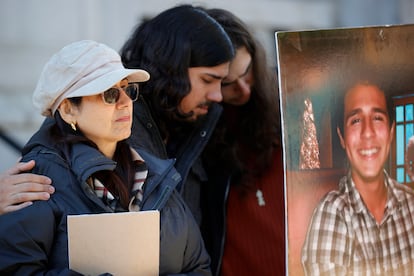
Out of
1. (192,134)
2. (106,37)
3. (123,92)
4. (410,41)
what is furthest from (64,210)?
(106,37)

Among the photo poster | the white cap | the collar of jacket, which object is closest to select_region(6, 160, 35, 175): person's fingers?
the white cap

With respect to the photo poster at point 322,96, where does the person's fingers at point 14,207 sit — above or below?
below

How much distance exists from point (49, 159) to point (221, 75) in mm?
686

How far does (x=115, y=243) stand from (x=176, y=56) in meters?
0.73

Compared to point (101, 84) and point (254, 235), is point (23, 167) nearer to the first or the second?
point (101, 84)

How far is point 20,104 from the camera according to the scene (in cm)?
311

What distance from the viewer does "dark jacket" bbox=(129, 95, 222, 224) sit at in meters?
2.04

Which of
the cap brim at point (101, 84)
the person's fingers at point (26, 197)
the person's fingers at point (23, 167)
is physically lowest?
the person's fingers at point (26, 197)

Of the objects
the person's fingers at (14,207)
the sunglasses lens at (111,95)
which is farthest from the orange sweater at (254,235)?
the person's fingers at (14,207)

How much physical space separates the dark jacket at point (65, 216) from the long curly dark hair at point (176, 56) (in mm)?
343

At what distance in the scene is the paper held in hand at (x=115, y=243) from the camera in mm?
1527

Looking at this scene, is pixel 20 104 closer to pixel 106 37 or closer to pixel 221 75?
pixel 106 37

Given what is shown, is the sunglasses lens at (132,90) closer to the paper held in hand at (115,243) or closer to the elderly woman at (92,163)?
the elderly woman at (92,163)

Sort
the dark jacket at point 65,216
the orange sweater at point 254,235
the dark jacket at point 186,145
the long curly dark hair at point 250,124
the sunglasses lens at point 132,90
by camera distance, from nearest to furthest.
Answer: the dark jacket at point 65,216, the sunglasses lens at point 132,90, the dark jacket at point 186,145, the orange sweater at point 254,235, the long curly dark hair at point 250,124
